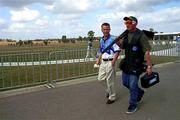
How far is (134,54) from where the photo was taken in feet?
22.8

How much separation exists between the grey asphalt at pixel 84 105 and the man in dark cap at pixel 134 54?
476mm

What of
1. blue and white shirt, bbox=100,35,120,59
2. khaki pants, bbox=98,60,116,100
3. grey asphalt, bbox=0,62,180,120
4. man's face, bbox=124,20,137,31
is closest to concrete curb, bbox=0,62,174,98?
grey asphalt, bbox=0,62,180,120

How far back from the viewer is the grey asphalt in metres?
6.84

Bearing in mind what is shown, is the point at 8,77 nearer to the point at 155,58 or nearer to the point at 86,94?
the point at 86,94

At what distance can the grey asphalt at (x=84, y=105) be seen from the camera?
6.84 m

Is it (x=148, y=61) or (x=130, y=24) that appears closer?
(x=148, y=61)

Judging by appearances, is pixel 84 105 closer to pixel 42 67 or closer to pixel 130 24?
pixel 130 24

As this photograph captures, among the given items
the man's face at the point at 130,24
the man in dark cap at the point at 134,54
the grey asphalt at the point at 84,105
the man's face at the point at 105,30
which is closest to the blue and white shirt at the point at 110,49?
the man's face at the point at 105,30

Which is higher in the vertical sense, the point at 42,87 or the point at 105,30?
the point at 105,30

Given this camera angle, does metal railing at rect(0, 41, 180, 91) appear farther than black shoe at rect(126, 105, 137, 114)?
Yes

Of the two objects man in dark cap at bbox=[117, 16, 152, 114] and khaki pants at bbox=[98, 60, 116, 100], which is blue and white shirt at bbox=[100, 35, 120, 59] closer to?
khaki pants at bbox=[98, 60, 116, 100]

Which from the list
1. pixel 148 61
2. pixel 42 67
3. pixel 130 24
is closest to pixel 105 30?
pixel 130 24

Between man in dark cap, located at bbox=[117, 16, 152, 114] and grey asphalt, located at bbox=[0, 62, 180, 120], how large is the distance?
476 millimetres

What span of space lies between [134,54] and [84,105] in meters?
1.66
